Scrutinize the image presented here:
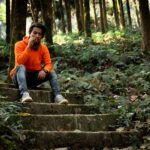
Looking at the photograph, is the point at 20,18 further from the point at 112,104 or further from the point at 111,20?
the point at 111,20

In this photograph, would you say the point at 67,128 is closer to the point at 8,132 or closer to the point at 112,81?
the point at 8,132

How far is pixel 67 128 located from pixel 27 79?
6.14 ft

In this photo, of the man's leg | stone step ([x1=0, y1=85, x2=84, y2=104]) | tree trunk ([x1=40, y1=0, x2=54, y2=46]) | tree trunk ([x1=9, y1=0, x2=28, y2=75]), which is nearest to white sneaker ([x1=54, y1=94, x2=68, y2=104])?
stone step ([x1=0, y1=85, x2=84, y2=104])

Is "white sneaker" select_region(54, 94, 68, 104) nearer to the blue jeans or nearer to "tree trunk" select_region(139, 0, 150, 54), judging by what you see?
the blue jeans

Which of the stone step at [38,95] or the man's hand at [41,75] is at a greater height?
the man's hand at [41,75]

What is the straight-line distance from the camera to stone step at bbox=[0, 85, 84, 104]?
24.0 ft

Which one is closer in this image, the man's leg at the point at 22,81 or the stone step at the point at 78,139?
the stone step at the point at 78,139

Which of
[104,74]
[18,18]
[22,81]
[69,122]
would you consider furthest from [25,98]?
[18,18]

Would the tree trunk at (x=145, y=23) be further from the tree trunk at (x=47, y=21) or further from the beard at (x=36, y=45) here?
the beard at (x=36, y=45)

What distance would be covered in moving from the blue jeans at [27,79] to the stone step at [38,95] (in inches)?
7.3

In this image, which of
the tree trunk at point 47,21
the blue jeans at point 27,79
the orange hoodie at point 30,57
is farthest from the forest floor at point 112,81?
the orange hoodie at point 30,57

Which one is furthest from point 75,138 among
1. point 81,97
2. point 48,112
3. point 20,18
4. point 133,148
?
point 20,18

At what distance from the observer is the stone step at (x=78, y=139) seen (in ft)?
17.6

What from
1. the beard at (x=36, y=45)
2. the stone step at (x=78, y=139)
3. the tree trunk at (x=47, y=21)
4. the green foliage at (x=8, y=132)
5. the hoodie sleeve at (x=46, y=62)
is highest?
the tree trunk at (x=47, y=21)
